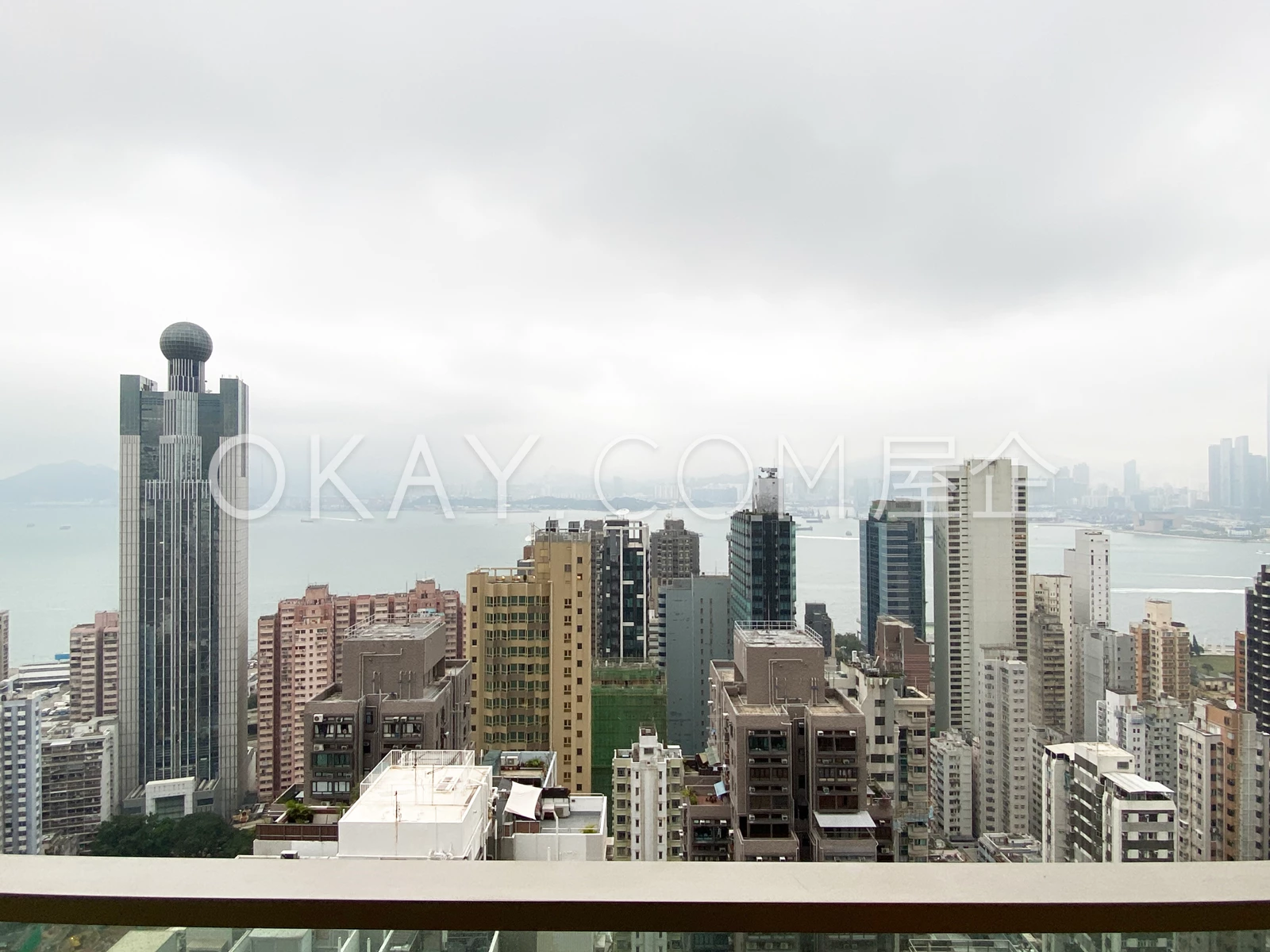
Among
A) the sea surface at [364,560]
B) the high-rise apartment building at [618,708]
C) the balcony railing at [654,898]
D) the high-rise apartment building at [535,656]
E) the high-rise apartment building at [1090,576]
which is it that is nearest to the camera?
the balcony railing at [654,898]

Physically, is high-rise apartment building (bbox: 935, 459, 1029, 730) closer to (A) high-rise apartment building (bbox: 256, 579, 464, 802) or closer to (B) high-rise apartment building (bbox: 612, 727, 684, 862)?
(B) high-rise apartment building (bbox: 612, 727, 684, 862)

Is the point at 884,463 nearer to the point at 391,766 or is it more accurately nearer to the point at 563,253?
the point at 563,253

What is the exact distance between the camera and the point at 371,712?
4074 millimetres

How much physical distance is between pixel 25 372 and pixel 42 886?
302 cm

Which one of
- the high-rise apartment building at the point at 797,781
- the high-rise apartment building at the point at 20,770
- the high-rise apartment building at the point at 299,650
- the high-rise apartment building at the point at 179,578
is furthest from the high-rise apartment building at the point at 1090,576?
the high-rise apartment building at the point at 20,770

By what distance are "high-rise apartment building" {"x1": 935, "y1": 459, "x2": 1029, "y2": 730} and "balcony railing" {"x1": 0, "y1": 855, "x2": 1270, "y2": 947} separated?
3.92m

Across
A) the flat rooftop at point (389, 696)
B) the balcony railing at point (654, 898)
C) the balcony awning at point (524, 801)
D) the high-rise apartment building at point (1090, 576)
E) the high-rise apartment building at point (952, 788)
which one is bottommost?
the high-rise apartment building at point (952, 788)

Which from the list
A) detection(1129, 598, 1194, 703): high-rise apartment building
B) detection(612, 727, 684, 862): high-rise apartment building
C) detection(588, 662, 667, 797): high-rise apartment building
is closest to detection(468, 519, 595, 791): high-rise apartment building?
detection(588, 662, 667, 797): high-rise apartment building

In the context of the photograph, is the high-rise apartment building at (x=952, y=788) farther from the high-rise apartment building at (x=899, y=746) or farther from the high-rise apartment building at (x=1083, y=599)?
the high-rise apartment building at (x=1083, y=599)

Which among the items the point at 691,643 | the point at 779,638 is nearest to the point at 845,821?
the point at 779,638

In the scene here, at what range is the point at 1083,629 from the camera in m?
4.40

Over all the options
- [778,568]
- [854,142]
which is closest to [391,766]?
[854,142]

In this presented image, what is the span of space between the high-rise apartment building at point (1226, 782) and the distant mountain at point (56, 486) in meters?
5.62

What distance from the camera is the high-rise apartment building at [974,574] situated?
179 inches
